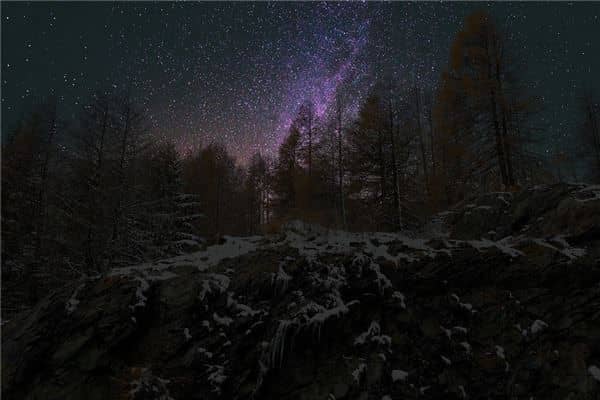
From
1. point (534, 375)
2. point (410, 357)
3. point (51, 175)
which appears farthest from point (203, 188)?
point (534, 375)

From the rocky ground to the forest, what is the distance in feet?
18.2

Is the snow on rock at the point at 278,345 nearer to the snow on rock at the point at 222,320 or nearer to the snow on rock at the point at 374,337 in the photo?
the snow on rock at the point at 222,320

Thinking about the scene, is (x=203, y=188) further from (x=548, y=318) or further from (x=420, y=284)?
(x=548, y=318)

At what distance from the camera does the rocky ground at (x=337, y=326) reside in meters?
5.76

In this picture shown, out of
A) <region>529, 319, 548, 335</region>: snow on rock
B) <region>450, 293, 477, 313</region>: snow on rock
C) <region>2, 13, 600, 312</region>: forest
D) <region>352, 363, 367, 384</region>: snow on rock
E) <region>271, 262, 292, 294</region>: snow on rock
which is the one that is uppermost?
<region>2, 13, 600, 312</region>: forest

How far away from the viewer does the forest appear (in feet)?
43.9

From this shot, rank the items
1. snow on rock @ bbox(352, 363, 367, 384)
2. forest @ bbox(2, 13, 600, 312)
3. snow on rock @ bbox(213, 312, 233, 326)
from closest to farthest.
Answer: snow on rock @ bbox(352, 363, 367, 384)
snow on rock @ bbox(213, 312, 233, 326)
forest @ bbox(2, 13, 600, 312)

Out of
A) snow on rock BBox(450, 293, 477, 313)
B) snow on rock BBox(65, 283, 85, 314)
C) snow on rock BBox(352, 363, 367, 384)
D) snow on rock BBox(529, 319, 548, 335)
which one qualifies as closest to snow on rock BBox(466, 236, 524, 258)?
snow on rock BBox(450, 293, 477, 313)

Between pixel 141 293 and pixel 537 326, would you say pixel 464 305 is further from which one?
pixel 141 293

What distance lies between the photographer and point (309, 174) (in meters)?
18.0

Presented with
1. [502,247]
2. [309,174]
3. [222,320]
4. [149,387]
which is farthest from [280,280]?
[309,174]

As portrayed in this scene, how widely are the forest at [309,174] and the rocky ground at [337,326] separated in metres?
5.55

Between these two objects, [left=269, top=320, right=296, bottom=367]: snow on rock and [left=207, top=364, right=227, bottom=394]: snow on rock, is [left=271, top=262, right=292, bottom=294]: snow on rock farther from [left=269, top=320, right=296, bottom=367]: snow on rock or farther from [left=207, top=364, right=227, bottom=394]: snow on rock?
[left=207, top=364, right=227, bottom=394]: snow on rock

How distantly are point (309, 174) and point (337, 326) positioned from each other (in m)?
12.3
